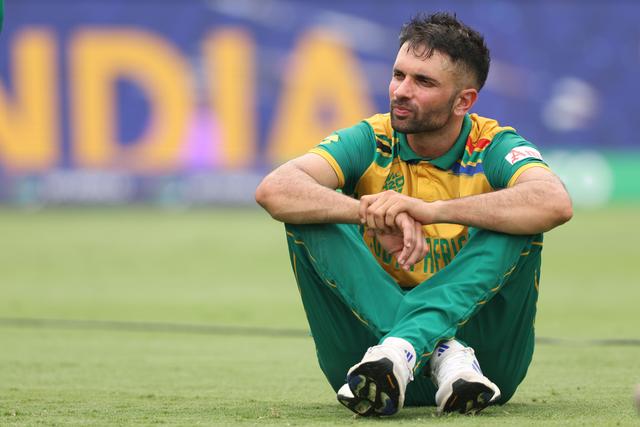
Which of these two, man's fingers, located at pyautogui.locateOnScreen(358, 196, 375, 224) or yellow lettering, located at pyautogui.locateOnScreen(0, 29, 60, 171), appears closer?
man's fingers, located at pyautogui.locateOnScreen(358, 196, 375, 224)

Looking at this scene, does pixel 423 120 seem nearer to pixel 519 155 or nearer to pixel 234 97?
pixel 519 155

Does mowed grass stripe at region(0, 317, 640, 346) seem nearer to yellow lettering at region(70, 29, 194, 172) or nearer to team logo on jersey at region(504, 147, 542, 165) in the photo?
team logo on jersey at region(504, 147, 542, 165)

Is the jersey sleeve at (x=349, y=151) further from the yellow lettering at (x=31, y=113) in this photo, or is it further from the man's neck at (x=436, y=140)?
the yellow lettering at (x=31, y=113)

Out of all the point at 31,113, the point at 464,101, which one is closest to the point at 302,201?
the point at 464,101

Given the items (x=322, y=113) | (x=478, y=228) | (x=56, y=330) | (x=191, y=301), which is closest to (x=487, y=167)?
(x=478, y=228)

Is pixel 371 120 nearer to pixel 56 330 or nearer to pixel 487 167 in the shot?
pixel 487 167

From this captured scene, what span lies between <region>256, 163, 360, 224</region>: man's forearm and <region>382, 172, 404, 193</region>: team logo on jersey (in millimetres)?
393

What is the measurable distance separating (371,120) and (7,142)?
1606 cm

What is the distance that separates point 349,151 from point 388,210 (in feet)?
1.44

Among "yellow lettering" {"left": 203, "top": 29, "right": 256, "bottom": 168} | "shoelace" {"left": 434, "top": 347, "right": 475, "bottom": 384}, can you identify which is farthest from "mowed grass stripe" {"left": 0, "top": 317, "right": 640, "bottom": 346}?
"yellow lettering" {"left": 203, "top": 29, "right": 256, "bottom": 168}

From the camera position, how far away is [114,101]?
2030cm

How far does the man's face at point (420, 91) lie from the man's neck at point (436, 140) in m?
0.09

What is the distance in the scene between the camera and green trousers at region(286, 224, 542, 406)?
406cm

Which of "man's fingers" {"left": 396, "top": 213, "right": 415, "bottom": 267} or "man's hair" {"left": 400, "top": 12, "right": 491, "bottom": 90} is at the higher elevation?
"man's hair" {"left": 400, "top": 12, "right": 491, "bottom": 90}
